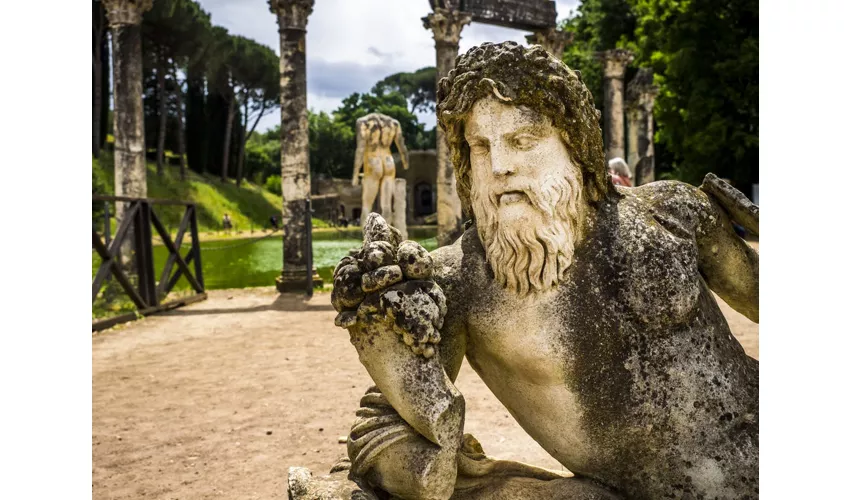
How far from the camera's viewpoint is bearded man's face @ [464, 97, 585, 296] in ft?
5.39

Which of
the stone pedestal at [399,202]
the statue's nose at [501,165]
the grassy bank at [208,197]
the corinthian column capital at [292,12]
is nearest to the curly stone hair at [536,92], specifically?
the statue's nose at [501,165]

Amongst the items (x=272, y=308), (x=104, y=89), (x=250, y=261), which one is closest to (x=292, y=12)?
(x=272, y=308)

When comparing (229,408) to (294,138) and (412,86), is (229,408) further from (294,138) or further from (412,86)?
(412,86)

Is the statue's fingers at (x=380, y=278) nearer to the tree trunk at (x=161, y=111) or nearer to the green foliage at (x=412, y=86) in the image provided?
the tree trunk at (x=161, y=111)

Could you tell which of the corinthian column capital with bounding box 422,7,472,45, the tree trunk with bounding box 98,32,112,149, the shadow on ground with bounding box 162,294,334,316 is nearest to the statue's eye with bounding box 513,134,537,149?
the shadow on ground with bounding box 162,294,334,316

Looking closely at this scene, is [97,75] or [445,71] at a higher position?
[97,75]

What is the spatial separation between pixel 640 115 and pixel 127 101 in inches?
521

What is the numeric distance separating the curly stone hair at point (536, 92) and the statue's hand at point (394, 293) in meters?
0.38

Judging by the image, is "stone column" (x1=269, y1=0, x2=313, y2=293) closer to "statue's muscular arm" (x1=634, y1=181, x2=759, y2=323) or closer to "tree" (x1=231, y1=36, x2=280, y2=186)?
"statue's muscular arm" (x1=634, y1=181, x2=759, y2=323)

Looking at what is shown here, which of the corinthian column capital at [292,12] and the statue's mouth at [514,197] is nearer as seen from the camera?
the statue's mouth at [514,197]

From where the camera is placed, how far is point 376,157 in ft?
39.8

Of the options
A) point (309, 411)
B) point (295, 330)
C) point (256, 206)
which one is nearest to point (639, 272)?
point (309, 411)

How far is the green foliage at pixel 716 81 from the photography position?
17062 millimetres

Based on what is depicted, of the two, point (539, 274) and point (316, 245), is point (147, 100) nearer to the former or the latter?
point (316, 245)
